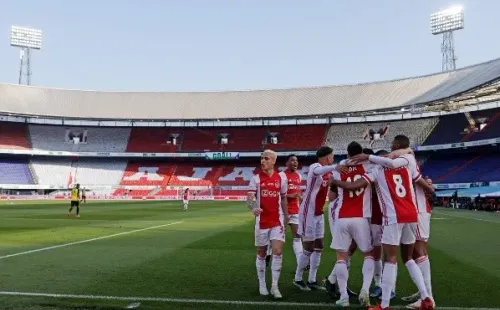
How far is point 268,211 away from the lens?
24.4 feet

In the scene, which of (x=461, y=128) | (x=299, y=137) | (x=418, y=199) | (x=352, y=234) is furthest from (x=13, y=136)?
(x=418, y=199)

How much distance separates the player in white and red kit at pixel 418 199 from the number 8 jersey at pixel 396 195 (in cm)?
15

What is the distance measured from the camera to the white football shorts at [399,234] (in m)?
6.26

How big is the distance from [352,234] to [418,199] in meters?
1.18

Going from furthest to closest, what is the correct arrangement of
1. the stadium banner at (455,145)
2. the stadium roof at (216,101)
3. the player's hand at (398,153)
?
Answer: the stadium roof at (216,101)
the stadium banner at (455,145)
the player's hand at (398,153)

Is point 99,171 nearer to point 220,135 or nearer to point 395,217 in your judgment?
point 220,135

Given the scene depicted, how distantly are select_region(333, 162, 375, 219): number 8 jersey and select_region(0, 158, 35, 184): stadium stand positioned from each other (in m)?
67.3

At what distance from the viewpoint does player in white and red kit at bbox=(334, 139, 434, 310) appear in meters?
6.20

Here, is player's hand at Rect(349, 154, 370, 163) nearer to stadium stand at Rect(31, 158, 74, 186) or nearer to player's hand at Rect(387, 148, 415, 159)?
player's hand at Rect(387, 148, 415, 159)

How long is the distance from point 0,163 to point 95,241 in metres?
61.5

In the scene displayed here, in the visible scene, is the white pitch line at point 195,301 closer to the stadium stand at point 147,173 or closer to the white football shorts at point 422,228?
the white football shorts at point 422,228

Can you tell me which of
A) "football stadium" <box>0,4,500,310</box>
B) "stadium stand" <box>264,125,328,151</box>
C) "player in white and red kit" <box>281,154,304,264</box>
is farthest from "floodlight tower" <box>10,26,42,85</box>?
"player in white and red kit" <box>281,154,304,264</box>

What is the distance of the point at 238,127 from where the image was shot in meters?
75.8

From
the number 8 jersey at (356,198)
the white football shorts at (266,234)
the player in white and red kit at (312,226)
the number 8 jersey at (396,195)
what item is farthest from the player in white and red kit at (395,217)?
the player in white and red kit at (312,226)
